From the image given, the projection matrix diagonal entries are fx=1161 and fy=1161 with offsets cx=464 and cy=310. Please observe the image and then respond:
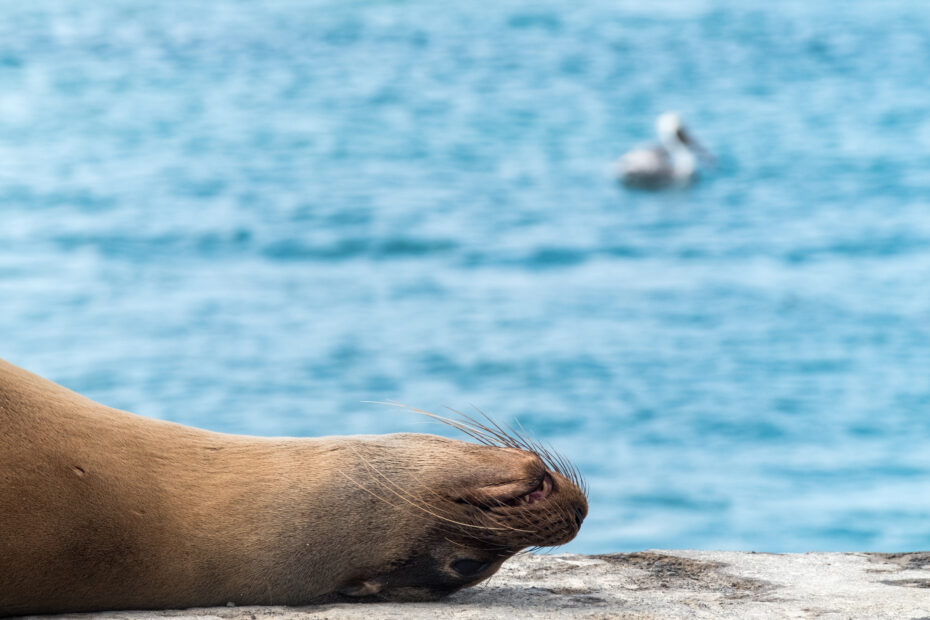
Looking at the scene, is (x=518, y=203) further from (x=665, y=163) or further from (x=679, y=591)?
(x=679, y=591)

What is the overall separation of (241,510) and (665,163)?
1374 cm

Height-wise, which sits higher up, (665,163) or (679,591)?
(665,163)

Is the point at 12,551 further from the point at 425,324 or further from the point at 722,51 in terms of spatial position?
the point at 722,51

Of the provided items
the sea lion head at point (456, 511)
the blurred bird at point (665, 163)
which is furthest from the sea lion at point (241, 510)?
the blurred bird at point (665, 163)

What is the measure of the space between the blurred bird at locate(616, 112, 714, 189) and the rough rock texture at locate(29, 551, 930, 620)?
12.6 meters

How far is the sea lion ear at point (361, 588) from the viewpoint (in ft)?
6.62

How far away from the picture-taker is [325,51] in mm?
24219

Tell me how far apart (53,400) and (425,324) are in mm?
8892

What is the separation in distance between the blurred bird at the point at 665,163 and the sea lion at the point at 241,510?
1334cm

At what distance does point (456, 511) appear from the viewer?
1.99m

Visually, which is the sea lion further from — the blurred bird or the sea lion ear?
the blurred bird

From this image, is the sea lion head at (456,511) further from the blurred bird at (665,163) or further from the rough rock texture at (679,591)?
the blurred bird at (665,163)

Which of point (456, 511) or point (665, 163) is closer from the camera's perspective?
point (456, 511)

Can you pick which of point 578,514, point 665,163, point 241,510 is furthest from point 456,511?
point 665,163
